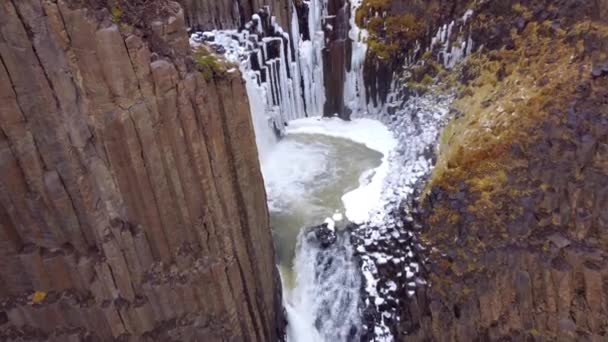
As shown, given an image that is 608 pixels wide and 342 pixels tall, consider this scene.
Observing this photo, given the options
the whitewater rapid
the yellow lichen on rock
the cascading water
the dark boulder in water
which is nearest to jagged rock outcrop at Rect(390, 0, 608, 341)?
the cascading water

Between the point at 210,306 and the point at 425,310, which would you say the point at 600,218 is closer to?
the point at 425,310

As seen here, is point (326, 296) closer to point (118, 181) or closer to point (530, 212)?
point (530, 212)

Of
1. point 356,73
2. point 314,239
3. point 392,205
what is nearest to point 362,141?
point 356,73

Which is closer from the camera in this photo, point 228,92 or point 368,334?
point 228,92

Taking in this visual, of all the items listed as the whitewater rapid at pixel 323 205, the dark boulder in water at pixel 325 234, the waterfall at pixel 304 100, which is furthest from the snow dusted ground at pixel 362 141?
the dark boulder in water at pixel 325 234

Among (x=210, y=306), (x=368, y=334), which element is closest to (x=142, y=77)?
(x=210, y=306)

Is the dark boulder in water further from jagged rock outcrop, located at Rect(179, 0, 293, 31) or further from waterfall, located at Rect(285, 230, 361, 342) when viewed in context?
jagged rock outcrop, located at Rect(179, 0, 293, 31)
